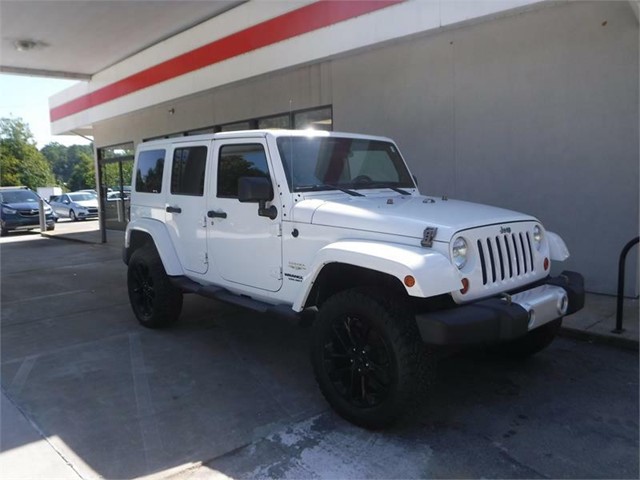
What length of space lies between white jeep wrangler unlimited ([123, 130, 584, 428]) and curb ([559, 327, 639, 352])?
3.26 ft

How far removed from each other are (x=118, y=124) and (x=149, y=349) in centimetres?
1327

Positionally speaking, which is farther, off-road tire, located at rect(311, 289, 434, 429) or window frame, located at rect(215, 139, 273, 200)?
window frame, located at rect(215, 139, 273, 200)

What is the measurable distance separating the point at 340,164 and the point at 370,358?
1781mm

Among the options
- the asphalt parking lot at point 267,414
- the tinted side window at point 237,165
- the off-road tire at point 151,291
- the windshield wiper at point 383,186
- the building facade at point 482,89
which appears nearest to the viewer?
the asphalt parking lot at point 267,414

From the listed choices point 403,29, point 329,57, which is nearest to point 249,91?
point 329,57

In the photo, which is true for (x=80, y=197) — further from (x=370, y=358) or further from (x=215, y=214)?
(x=370, y=358)

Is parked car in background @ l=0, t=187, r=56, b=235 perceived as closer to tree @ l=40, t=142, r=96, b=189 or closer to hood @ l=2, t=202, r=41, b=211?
hood @ l=2, t=202, r=41, b=211

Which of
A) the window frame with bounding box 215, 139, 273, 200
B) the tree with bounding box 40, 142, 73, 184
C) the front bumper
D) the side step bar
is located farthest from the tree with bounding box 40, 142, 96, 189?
the front bumper

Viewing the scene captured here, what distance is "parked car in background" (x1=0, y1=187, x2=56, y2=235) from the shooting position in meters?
18.6

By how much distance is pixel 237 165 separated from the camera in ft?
14.9

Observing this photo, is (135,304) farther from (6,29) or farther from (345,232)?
(6,29)

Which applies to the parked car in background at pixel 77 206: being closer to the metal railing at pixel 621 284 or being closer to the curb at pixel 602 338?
the curb at pixel 602 338

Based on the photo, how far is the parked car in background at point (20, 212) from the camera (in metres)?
18.6

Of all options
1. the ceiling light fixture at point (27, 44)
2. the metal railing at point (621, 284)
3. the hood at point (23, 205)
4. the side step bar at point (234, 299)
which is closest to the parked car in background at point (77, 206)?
the hood at point (23, 205)
